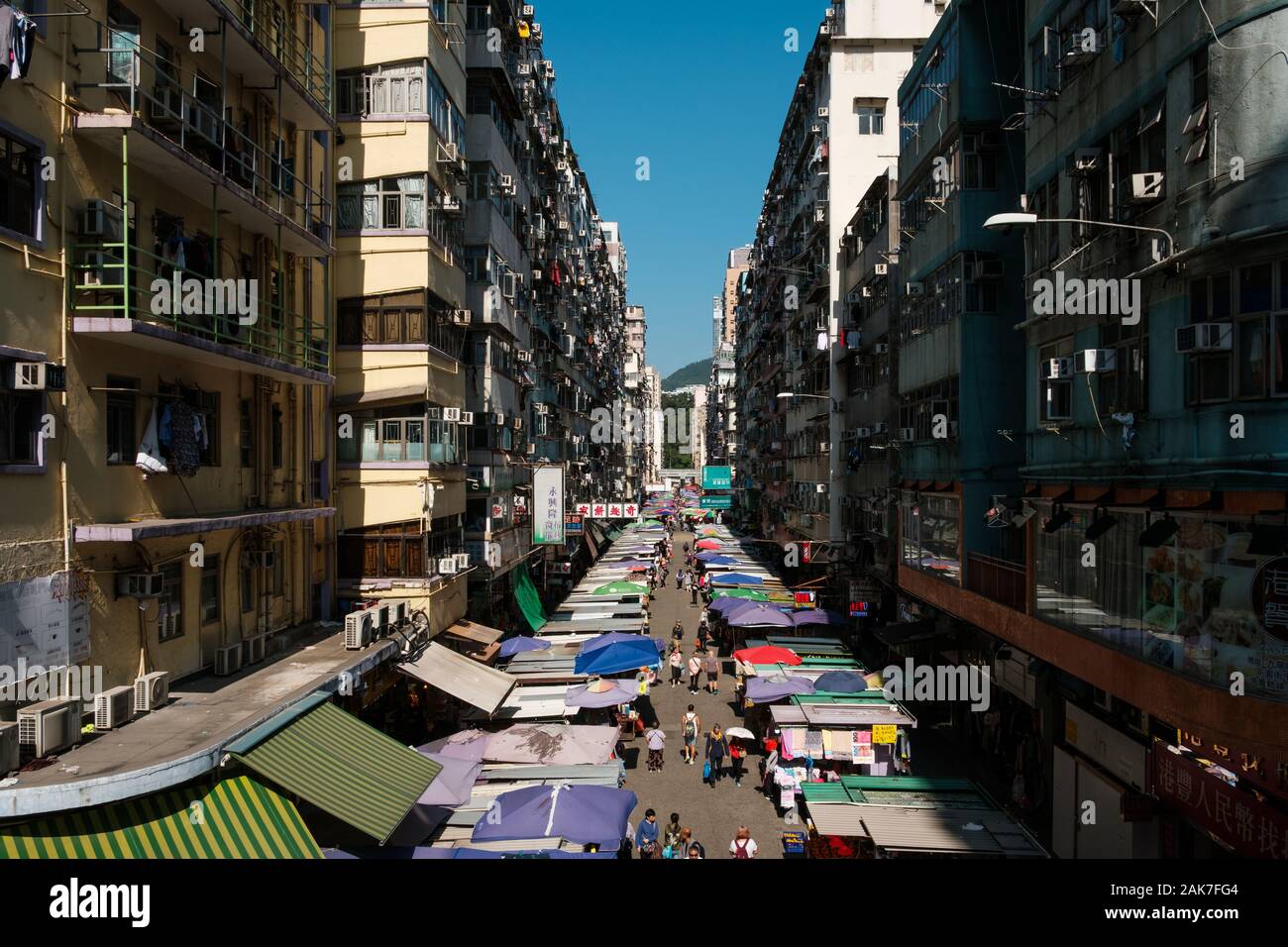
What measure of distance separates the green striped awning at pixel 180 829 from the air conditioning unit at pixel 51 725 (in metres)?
1.24

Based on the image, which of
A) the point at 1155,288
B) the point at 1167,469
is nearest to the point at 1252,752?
the point at 1167,469

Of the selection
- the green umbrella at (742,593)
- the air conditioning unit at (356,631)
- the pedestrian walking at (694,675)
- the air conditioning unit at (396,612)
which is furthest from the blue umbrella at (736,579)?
the air conditioning unit at (356,631)

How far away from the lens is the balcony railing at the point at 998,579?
17.5 meters

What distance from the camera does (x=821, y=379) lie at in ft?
134

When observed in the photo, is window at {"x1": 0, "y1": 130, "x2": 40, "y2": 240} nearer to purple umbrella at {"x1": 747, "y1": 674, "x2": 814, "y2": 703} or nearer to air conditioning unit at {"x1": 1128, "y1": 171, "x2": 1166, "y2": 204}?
air conditioning unit at {"x1": 1128, "y1": 171, "x2": 1166, "y2": 204}

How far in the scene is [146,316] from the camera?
41.9 ft

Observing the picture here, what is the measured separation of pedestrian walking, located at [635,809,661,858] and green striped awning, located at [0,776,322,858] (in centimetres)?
735

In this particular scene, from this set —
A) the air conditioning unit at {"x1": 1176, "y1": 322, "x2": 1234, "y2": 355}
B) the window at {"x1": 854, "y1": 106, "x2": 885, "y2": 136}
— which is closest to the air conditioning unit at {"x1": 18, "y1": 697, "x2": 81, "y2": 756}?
the air conditioning unit at {"x1": 1176, "y1": 322, "x2": 1234, "y2": 355}

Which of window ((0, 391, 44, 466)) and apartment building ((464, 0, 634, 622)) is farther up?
apartment building ((464, 0, 634, 622))

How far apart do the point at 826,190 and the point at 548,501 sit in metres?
18.7

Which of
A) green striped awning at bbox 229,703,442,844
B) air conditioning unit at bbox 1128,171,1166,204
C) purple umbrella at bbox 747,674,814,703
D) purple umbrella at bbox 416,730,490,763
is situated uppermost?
air conditioning unit at bbox 1128,171,1166,204

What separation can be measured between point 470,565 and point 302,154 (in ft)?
39.2

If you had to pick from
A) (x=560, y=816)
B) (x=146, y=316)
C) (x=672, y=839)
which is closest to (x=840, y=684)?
(x=672, y=839)

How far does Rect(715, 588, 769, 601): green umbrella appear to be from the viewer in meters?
39.2
